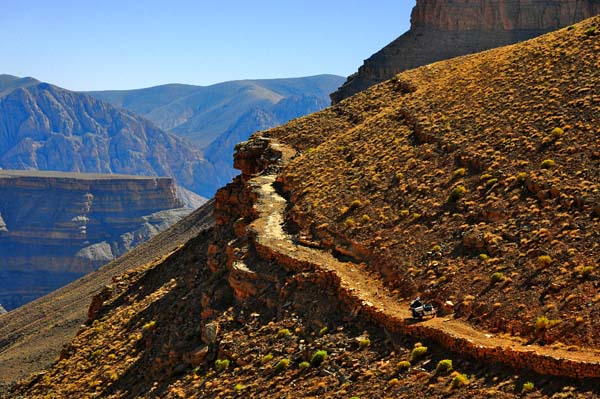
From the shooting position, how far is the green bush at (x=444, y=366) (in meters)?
27.6

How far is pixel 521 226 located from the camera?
33500 millimetres

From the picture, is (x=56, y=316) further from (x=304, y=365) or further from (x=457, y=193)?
(x=304, y=365)

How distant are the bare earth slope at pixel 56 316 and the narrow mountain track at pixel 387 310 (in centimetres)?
3328

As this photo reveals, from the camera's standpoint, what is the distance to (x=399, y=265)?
35.7 m

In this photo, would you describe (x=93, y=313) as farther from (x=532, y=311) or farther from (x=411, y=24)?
(x=411, y=24)

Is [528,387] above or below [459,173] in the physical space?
below

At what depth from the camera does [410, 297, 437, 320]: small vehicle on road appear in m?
30.8

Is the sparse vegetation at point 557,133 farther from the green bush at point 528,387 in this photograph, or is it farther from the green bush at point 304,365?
the green bush at point 528,387

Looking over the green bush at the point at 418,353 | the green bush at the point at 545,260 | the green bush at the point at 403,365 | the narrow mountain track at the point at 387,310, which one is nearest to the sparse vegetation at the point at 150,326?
the narrow mountain track at the point at 387,310

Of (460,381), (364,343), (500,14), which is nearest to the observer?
(460,381)

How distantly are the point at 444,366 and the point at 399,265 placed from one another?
27.2 ft

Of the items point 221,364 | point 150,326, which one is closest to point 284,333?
point 221,364

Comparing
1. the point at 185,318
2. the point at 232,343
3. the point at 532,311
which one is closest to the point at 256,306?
the point at 232,343

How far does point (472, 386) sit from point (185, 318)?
18726mm
